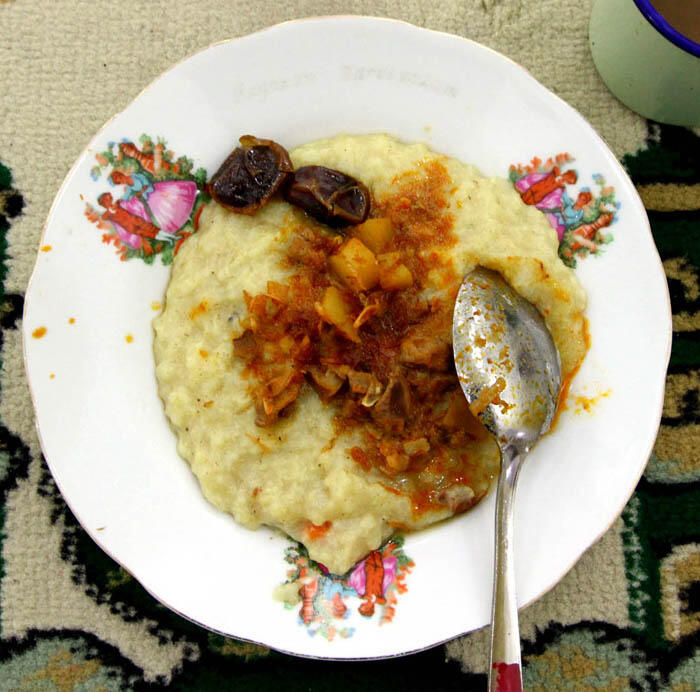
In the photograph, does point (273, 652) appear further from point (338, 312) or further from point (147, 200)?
point (147, 200)

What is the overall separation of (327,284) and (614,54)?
67.2 inches

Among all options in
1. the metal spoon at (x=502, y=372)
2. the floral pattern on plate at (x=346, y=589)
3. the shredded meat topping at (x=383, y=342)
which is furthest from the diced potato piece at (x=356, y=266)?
the floral pattern on plate at (x=346, y=589)

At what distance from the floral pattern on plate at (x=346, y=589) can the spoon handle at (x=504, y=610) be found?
0.39 m

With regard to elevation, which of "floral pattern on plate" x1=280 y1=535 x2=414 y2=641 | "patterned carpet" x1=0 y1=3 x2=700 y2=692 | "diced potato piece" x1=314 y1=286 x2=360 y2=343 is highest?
"diced potato piece" x1=314 y1=286 x2=360 y2=343

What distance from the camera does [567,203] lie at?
2.88 meters

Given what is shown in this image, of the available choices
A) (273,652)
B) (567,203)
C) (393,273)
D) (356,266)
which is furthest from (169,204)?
(273,652)

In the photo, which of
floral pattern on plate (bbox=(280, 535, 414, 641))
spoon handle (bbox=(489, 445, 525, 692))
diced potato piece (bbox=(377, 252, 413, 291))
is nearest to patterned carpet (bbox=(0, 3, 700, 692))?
floral pattern on plate (bbox=(280, 535, 414, 641))

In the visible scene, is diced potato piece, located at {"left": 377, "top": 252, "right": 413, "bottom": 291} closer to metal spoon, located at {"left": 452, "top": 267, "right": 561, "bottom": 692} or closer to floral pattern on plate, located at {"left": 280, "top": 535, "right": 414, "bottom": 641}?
metal spoon, located at {"left": 452, "top": 267, "right": 561, "bottom": 692}

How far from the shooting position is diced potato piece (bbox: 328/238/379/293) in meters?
2.71

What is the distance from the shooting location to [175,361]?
284cm

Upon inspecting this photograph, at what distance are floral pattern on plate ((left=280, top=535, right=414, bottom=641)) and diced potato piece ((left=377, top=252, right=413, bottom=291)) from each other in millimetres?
1034

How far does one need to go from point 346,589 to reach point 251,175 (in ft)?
5.64

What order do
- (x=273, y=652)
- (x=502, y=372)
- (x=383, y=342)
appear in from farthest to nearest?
(x=273, y=652)
(x=383, y=342)
(x=502, y=372)

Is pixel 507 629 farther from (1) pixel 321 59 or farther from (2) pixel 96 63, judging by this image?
(2) pixel 96 63
